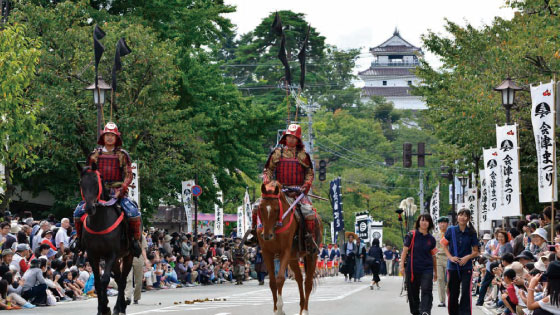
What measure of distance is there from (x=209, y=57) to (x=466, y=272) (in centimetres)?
3120

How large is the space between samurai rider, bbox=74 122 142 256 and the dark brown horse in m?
0.19

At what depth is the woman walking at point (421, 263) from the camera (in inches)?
653

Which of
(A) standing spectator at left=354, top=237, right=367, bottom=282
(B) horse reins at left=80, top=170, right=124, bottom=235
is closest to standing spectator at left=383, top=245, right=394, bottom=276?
(A) standing spectator at left=354, top=237, right=367, bottom=282

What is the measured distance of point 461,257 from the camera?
1641 centimetres

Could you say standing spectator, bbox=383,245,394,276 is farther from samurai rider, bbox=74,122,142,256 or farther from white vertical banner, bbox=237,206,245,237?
samurai rider, bbox=74,122,142,256

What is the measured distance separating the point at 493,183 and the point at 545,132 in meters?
4.68

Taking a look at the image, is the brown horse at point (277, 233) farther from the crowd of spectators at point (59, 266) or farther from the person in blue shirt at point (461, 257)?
the crowd of spectators at point (59, 266)

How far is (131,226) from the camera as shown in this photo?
16.5 metres

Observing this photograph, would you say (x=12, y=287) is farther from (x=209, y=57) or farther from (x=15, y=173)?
(x=209, y=57)

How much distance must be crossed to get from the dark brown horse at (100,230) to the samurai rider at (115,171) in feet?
0.63

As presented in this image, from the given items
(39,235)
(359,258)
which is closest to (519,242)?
(39,235)

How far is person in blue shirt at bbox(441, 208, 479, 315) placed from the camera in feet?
53.6

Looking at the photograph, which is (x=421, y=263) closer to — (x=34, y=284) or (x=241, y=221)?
(x=34, y=284)

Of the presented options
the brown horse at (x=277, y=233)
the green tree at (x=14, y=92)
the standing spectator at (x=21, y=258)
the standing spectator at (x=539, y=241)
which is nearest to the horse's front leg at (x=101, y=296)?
the brown horse at (x=277, y=233)
